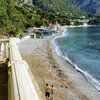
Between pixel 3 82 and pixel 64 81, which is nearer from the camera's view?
pixel 3 82

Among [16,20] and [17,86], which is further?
[16,20]

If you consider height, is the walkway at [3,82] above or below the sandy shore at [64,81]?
above

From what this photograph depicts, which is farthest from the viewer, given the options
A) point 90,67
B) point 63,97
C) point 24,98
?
point 90,67

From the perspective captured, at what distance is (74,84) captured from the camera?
36031 millimetres

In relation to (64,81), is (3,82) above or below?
above

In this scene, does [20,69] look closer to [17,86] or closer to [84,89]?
[17,86]

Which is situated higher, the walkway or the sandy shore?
the walkway

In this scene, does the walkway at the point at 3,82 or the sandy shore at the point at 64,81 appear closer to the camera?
the walkway at the point at 3,82

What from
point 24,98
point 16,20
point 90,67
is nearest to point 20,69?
point 24,98

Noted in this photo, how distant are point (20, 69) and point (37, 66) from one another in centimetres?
3615

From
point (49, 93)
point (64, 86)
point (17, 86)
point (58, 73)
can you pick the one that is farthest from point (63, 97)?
point (17, 86)

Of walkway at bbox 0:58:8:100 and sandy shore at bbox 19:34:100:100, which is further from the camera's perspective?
sandy shore at bbox 19:34:100:100

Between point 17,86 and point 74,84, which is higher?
point 17,86

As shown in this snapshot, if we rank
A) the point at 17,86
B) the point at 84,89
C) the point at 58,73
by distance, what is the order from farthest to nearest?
the point at 58,73
the point at 84,89
the point at 17,86
